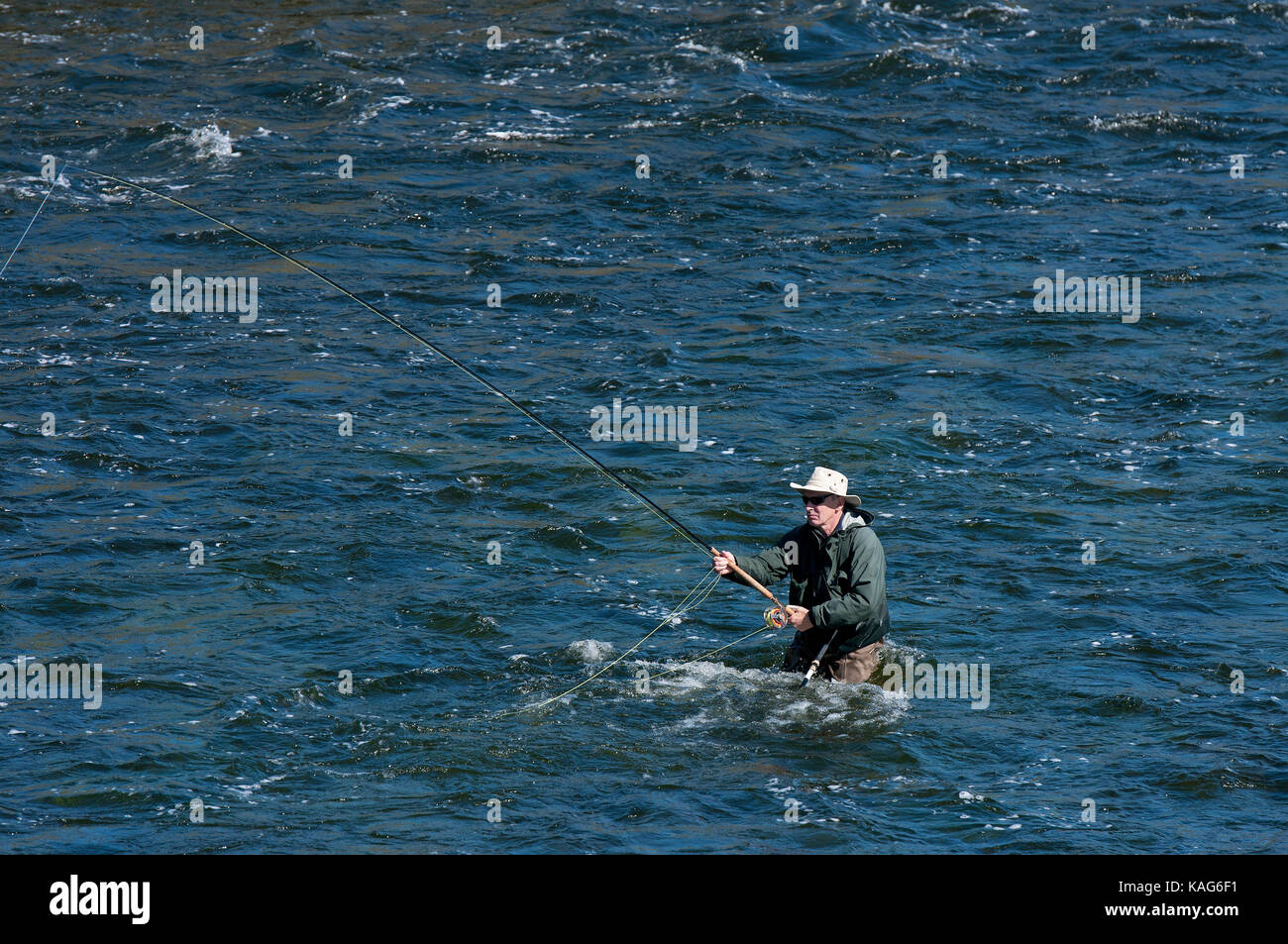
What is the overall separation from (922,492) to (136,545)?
20.4ft

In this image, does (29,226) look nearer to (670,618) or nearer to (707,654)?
(670,618)

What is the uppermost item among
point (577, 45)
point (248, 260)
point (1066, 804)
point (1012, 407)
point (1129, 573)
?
point (577, 45)

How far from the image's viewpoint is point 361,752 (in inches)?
368

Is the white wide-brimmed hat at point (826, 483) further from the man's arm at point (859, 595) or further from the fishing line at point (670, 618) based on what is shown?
the fishing line at point (670, 618)

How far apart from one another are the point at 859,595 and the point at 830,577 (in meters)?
0.27

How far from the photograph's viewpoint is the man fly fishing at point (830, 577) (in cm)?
954

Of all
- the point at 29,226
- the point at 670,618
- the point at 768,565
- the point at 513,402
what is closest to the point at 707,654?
the point at 670,618

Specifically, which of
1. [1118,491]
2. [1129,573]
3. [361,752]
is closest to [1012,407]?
[1118,491]

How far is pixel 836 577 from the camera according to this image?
974cm

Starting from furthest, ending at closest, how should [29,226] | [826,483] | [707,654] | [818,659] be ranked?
[29,226] → [707,654] → [818,659] → [826,483]

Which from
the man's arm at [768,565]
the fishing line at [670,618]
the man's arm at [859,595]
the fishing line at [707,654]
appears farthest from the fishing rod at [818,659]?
the fishing line at [707,654]

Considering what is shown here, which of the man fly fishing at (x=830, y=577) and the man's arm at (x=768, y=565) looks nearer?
the man fly fishing at (x=830, y=577)

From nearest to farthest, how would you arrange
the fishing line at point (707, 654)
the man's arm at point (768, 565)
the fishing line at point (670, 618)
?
the man's arm at point (768, 565)
the fishing line at point (670, 618)
the fishing line at point (707, 654)
